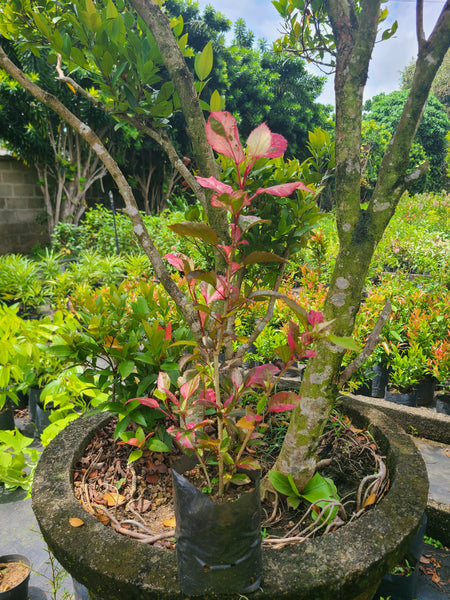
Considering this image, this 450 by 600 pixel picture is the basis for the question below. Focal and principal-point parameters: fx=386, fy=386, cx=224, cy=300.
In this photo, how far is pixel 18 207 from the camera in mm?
8438

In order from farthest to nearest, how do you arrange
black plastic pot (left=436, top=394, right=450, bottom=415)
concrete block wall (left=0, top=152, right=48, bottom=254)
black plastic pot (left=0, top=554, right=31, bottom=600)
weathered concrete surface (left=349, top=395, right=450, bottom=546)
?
concrete block wall (left=0, top=152, right=48, bottom=254) → black plastic pot (left=436, top=394, right=450, bottom=415) → weathered concrete surface (left=349, top=395, right=450, bottom=546) → black plastic pot (left=0, top=554, right=31, bottom=600)

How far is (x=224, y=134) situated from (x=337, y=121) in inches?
27.2

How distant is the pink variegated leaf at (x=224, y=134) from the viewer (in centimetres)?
73

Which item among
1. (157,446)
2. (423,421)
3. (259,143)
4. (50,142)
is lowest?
(423,421)

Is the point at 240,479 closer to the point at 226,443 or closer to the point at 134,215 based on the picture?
the point at 226,443

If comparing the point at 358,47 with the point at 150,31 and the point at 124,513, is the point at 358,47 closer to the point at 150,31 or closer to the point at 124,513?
the point at 150,31

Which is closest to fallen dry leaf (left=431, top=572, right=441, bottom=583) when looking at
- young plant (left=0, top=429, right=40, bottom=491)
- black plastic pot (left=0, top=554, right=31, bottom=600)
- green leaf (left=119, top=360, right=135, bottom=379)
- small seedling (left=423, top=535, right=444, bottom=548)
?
small seedling (left=423, top=535, right=444, bottom=548)

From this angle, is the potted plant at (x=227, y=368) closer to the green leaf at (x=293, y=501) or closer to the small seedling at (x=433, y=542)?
the green leaf at (x=293, y=501)

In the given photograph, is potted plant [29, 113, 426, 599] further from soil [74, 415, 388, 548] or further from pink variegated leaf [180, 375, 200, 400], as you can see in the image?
soil [74, 415, 388, 548]

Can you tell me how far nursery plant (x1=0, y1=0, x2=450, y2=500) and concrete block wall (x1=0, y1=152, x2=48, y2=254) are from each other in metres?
7.91

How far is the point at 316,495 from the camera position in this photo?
1292 millimetres

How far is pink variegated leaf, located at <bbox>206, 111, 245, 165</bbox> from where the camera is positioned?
0.73 m

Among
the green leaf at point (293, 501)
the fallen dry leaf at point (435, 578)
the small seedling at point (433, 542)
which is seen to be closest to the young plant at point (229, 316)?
the green leaf at point (293, 501)

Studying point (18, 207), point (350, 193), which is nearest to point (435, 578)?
point (350, 193)
